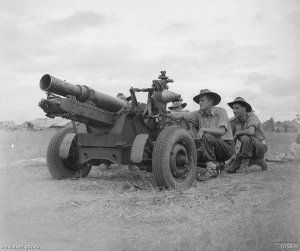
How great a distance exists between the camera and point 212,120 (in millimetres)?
6574

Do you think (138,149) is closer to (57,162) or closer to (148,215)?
(57,162)

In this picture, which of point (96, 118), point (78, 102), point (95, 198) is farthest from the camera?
point (96, 118)

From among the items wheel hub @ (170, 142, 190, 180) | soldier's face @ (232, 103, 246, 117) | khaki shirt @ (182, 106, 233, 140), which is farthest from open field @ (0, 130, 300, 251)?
soldier's face @ (232, 103, 246, 117)

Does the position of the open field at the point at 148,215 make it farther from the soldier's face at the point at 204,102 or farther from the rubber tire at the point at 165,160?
the soldier's face at the point at 204,102

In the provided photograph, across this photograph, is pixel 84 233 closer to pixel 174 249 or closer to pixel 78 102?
pixel 174 249

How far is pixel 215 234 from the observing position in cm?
282

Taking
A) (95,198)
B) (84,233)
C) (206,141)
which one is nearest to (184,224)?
(84,233)

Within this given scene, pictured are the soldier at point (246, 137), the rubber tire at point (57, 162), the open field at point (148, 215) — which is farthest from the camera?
the soldier at point (246, 137)

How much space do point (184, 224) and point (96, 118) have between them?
7.75 feet

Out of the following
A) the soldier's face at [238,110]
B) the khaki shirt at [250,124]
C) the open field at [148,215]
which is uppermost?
the soldier's face at [238,110]

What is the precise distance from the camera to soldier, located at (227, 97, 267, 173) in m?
6.71

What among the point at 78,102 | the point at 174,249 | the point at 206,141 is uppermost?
the point at 78,102

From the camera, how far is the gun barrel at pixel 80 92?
15.1 ft

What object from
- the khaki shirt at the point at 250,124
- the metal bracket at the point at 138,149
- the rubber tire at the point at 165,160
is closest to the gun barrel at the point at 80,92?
the metal bracket at the point at 138,149
